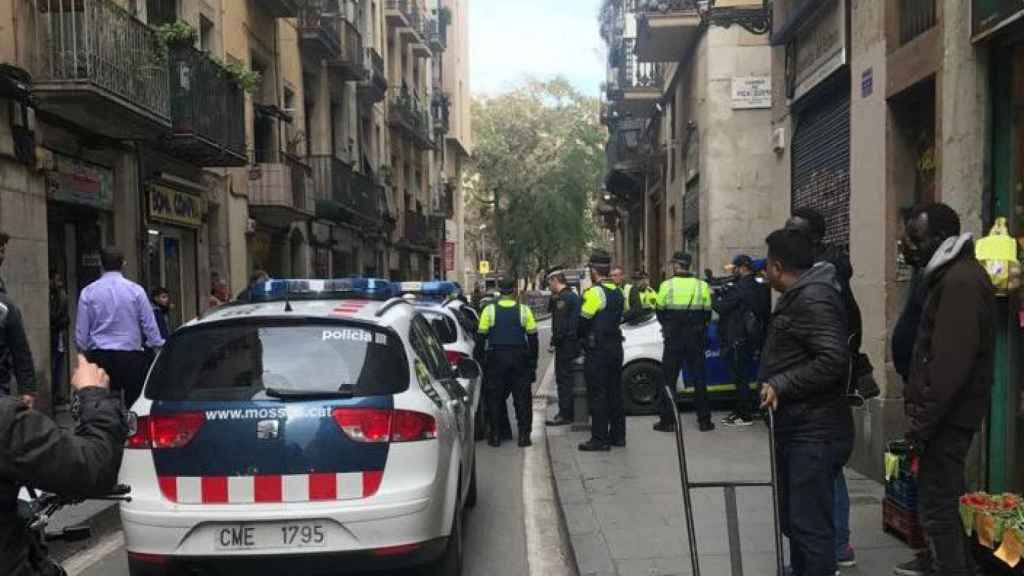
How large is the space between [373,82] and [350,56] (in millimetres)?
3284

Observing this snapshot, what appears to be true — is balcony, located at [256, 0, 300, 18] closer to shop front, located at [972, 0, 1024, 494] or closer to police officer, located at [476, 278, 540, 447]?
police officer, located at [476, 278, 540, 447]

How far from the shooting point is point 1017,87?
5.25 metres

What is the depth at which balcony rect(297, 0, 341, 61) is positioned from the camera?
2102 centimetres

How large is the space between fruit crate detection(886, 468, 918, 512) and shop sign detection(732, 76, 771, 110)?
10.8m

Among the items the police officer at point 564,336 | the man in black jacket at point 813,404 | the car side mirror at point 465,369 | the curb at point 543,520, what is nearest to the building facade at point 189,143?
the police officer at point 564,336

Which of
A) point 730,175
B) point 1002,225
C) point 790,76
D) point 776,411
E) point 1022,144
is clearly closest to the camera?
point 776,411

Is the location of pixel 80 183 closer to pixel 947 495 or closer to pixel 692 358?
pixel 692 358

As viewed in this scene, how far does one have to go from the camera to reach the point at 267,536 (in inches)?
160

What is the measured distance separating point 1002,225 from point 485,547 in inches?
147

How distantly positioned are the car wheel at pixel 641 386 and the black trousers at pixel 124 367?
572 centimetres

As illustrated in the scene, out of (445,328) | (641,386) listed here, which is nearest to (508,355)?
(445,328)

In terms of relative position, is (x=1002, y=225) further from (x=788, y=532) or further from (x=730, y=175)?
(x=730, y=175)

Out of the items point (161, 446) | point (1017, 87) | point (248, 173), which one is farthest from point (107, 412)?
point (248, 173)

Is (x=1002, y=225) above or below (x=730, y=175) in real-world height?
below
